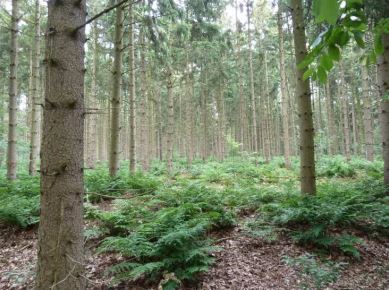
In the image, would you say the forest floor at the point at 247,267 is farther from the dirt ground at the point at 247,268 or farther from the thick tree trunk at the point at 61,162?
the thick tree trunk at the point at 61,162

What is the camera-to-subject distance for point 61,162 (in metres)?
2.30

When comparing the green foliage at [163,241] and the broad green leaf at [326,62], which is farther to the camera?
the green foliage at [163,241]

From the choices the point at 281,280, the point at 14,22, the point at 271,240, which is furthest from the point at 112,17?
the point at 281,280

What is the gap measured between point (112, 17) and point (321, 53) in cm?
1059

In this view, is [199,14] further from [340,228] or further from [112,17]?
[340,228]

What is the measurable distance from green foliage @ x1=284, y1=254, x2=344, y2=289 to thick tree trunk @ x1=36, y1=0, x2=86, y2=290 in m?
2.60

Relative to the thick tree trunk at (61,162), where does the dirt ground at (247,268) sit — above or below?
below

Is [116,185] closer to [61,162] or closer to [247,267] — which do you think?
[247,267]

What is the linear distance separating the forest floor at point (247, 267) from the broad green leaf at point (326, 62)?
288 centimetres

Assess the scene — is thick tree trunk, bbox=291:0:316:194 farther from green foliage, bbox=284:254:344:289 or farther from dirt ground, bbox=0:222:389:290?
green foliage, bbox=284:254:344:289

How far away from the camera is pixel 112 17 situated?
34.6ft

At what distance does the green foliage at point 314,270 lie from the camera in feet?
11.3

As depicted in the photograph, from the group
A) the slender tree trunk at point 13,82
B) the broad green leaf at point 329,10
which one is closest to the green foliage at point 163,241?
the broad green leaf at point 329,10

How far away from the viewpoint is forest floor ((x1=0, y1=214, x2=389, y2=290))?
350cm
